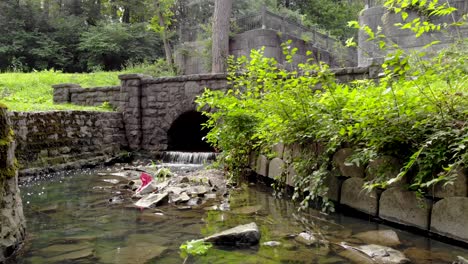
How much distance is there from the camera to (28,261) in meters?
3.02

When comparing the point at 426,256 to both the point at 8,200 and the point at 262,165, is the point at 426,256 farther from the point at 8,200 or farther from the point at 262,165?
the point at 262,165

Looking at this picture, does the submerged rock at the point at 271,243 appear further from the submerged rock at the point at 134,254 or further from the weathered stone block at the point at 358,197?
the weathered stone block at the point at 358,197

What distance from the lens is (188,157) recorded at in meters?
10.5

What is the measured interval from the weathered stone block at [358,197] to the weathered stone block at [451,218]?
659mm

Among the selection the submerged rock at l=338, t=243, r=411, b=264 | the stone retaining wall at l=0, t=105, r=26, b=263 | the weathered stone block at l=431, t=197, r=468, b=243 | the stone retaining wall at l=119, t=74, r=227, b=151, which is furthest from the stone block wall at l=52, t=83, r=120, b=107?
the weathered stone block at l=431, t=197, r=468, b=243

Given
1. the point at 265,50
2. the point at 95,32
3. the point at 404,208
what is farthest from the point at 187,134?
the point at 95,32

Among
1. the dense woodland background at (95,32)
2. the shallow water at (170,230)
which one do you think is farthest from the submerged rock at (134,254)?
the dense woodland background at (95,32)

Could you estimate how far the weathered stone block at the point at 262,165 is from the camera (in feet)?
19.6

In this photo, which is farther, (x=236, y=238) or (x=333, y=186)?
(x=333, y=186)

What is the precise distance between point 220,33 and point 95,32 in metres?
10.8

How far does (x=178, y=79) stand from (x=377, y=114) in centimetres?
833

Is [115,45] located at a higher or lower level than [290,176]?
higher

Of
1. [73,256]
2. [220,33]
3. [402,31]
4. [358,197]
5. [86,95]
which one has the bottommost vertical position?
[73,256]

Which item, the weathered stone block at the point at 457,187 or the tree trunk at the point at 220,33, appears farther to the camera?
the tree trunk at the point at 220,33
